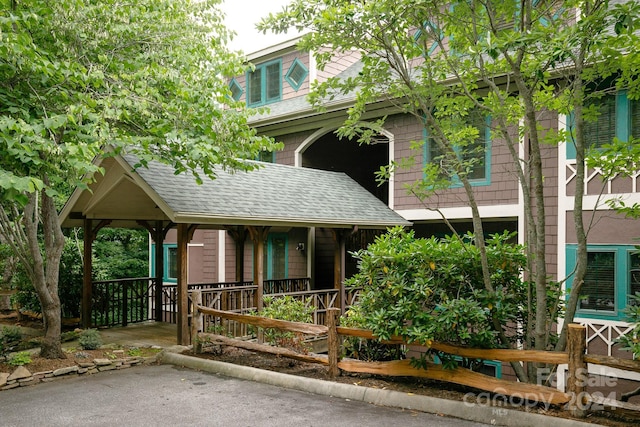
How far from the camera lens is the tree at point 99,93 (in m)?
6.39

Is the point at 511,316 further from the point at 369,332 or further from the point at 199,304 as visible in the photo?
the point at 199,304

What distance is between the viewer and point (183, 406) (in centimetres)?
636

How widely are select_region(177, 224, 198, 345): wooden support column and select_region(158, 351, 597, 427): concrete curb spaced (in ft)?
3.22

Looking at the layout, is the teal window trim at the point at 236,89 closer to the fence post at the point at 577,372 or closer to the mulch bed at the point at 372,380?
the mulch bed at the point at 372,380

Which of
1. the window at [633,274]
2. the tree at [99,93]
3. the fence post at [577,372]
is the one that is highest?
the tree at [99,93]

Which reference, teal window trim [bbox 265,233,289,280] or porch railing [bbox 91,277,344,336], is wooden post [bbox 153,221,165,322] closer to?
porch railing [bbox 91,277,344,336]

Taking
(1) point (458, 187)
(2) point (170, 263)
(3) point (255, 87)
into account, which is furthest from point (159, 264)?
(1) point (458, 187)

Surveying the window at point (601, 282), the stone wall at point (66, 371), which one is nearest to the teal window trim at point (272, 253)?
the stone wall at point (66, 371)

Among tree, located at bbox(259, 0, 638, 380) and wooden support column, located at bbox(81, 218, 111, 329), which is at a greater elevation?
tree, located at bbox(259, 0, 638, 380)

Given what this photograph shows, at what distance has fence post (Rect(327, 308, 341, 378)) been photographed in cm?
722

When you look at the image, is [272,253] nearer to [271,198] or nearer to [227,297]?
[271,198]

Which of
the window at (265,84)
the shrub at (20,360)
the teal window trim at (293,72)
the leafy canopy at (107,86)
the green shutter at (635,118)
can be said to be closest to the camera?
the leafy canopy at (107,86)

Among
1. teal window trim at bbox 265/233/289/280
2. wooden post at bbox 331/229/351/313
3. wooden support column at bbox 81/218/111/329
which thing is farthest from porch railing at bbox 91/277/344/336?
teal window trim at bbox 265/233/289/280

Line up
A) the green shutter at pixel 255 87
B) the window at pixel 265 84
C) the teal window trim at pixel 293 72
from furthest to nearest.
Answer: the green shutter at pixel 255 87
the window at pixel 265 84
the teal window trim at pixel 293 72
